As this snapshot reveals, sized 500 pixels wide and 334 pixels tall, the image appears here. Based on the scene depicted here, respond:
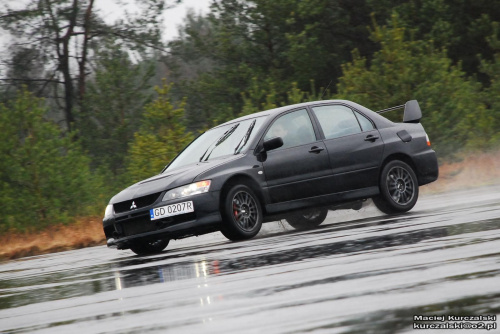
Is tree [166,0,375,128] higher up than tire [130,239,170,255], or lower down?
higher up

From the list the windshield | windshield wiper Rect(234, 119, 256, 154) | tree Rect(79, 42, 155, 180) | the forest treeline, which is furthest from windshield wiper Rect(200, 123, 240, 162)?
tree Rect(79, 42, 155, 180)

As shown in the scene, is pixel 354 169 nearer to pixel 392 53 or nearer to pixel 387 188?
pixel 387 188

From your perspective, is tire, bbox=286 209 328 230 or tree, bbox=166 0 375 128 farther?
tree, bbox=166 0 375 128

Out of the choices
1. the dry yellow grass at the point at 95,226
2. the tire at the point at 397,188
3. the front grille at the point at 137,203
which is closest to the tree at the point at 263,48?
the dry yellow grass at the point at 95,226

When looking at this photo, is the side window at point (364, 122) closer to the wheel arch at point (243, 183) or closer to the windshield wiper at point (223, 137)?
the windshield wiper at point (223, 137)

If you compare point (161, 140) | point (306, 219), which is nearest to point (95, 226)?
point (161, 140)

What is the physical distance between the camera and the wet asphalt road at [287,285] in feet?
15.3

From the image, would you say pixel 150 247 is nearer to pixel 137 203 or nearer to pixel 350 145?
pixel 137 203

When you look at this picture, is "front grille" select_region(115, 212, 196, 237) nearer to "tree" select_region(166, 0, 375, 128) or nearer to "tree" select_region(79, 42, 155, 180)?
"tree" select_region(79, 42, 155, 180)

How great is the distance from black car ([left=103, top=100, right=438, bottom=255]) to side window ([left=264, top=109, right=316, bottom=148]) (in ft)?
0.04

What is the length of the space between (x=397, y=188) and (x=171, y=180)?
3.25 meters

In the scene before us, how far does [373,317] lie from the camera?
445 centimetres

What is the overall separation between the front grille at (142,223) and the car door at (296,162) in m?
1.28

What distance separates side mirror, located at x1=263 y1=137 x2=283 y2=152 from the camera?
36.4 feet
